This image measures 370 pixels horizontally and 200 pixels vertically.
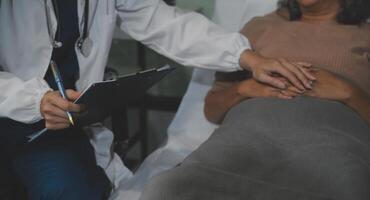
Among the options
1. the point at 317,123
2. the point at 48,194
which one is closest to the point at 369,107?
the point at 317,123

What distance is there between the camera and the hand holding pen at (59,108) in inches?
44.3

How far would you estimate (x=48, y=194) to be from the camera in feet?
4.21

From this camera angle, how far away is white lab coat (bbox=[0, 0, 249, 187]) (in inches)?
46.4

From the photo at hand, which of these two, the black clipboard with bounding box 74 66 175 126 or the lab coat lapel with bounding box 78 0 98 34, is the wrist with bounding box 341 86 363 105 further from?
the lab coat lapel with bounding box 78 0 98 34

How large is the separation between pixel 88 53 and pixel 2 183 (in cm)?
47

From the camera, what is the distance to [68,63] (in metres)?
1.40

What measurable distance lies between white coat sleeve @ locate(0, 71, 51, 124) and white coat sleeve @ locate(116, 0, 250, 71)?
0.50 meters

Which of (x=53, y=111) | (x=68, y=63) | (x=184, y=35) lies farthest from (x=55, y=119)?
(x=184, y=35)

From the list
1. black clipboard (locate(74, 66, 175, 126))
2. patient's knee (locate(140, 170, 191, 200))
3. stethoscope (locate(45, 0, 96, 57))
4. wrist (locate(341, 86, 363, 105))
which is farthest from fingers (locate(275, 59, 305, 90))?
stethoscope (locate(45, 0, 96, 57))

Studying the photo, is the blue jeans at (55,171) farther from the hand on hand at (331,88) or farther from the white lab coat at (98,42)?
the hand on hand at (331,88)

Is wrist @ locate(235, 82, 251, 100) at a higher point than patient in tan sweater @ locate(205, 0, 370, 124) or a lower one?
lower

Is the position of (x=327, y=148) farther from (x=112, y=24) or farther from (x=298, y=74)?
(x=112, y=24)

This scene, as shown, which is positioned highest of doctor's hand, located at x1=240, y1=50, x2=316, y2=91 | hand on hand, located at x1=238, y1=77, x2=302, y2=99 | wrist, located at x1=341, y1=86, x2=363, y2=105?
doctor's hand, located at x1=240, y1=50, x2=316, y2=91

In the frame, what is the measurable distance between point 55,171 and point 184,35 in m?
0.62
